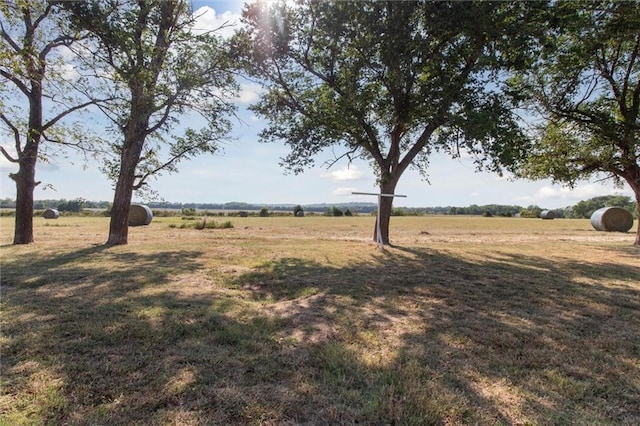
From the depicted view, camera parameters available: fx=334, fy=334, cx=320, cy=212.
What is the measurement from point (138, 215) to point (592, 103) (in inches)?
1080

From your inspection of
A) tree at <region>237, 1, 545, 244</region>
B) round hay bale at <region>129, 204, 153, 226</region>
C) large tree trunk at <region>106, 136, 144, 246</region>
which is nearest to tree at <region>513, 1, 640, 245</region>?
tree at <region>237, 1, 545, 244</region>

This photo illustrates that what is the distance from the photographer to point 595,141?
1370cm

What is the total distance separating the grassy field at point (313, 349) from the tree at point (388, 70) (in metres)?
5.54

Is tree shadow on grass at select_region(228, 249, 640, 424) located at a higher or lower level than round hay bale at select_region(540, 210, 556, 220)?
lower

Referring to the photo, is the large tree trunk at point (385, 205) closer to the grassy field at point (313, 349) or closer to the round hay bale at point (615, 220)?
the grassy field at point (313, 349)

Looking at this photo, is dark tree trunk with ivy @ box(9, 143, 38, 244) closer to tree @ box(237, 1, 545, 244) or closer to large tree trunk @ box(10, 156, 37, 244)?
large tree trunk @ box(10, 156, 37, 244)

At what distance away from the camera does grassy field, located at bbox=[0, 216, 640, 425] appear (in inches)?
91.8

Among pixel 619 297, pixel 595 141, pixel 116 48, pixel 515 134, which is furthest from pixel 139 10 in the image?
pixel 595 141

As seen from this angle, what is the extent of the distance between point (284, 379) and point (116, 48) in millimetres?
10061

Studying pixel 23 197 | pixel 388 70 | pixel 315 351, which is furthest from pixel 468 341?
pixel 23 197

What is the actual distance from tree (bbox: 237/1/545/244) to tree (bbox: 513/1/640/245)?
227cm

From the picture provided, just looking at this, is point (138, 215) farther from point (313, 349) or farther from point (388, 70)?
point (313, 349)

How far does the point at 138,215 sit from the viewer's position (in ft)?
81.0

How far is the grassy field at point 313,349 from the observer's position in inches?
91.8
